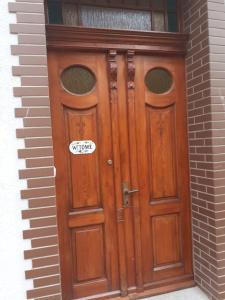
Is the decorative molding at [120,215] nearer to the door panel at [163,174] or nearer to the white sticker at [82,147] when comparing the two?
the door panel at [163,174]

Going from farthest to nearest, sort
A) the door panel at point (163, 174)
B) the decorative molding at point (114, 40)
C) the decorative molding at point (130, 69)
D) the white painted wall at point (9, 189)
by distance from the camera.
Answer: the door panel at point (163, 174)
the decorative molding at point (130, 69)
the decorative molding at point (114, 40)
the white painted wall at point (9, 189)

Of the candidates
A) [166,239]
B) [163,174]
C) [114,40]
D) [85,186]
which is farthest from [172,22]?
[166,239]

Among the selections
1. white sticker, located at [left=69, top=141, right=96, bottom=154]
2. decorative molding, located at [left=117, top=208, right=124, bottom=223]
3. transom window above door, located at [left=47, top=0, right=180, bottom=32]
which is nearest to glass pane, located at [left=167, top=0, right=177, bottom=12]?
transom window above door, located at [left=47, top=0, right=180, bottom=32]

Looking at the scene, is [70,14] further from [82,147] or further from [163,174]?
[163,174]

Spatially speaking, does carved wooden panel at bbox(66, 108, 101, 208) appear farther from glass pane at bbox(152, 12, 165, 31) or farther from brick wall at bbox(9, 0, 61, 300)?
glass pane at bbox(152, 12, 165, 31)

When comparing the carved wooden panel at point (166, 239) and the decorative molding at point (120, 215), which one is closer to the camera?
the decorative molding at point (120, 215)

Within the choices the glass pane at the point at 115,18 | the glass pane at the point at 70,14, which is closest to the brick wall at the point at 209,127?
the glass pane at the point at 115,18

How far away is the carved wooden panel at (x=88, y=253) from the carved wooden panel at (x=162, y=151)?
0.65 meters

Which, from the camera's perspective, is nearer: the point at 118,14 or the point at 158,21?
the point at 118,14

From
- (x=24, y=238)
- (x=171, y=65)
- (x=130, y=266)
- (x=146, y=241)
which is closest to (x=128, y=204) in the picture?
(x=146, y=241)

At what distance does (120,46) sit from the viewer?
2.54m

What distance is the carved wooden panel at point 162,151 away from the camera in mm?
2715

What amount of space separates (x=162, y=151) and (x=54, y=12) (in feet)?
5.05

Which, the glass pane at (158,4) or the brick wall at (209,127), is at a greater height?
the glass pane at (158,4)
